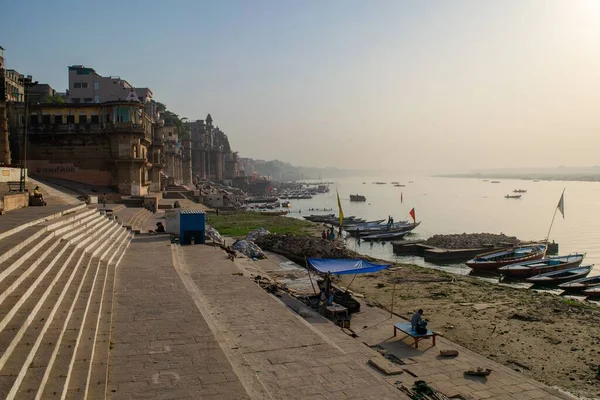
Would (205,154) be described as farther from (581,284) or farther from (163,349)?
(163,349)

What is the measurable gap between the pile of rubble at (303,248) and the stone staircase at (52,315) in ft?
45.5

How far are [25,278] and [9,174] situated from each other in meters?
16.5

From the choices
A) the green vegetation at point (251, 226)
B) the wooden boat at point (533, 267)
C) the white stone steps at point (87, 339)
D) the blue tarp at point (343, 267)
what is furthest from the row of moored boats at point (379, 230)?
the white stone steps at point (87, 339)

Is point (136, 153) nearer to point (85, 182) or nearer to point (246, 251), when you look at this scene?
point (85, 182)

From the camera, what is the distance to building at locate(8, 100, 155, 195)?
123 ft

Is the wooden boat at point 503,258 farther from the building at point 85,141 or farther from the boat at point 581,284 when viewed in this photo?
the building at point 85,141

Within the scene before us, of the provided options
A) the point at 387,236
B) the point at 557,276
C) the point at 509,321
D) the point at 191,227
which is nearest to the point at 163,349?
the point at 509,321

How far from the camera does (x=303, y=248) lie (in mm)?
26891

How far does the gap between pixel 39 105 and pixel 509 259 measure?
3692 cm

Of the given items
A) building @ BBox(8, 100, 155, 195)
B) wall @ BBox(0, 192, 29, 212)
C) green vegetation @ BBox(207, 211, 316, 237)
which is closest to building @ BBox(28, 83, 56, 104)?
building @ BBox(8, 100, 155, 195)

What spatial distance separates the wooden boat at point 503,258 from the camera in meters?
29.3

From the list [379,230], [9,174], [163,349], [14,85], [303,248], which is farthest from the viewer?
[14,85]

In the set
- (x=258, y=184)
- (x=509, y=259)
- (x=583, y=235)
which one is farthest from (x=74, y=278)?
(x=258, y=184)

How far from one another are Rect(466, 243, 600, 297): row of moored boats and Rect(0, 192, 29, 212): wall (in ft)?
79.5
